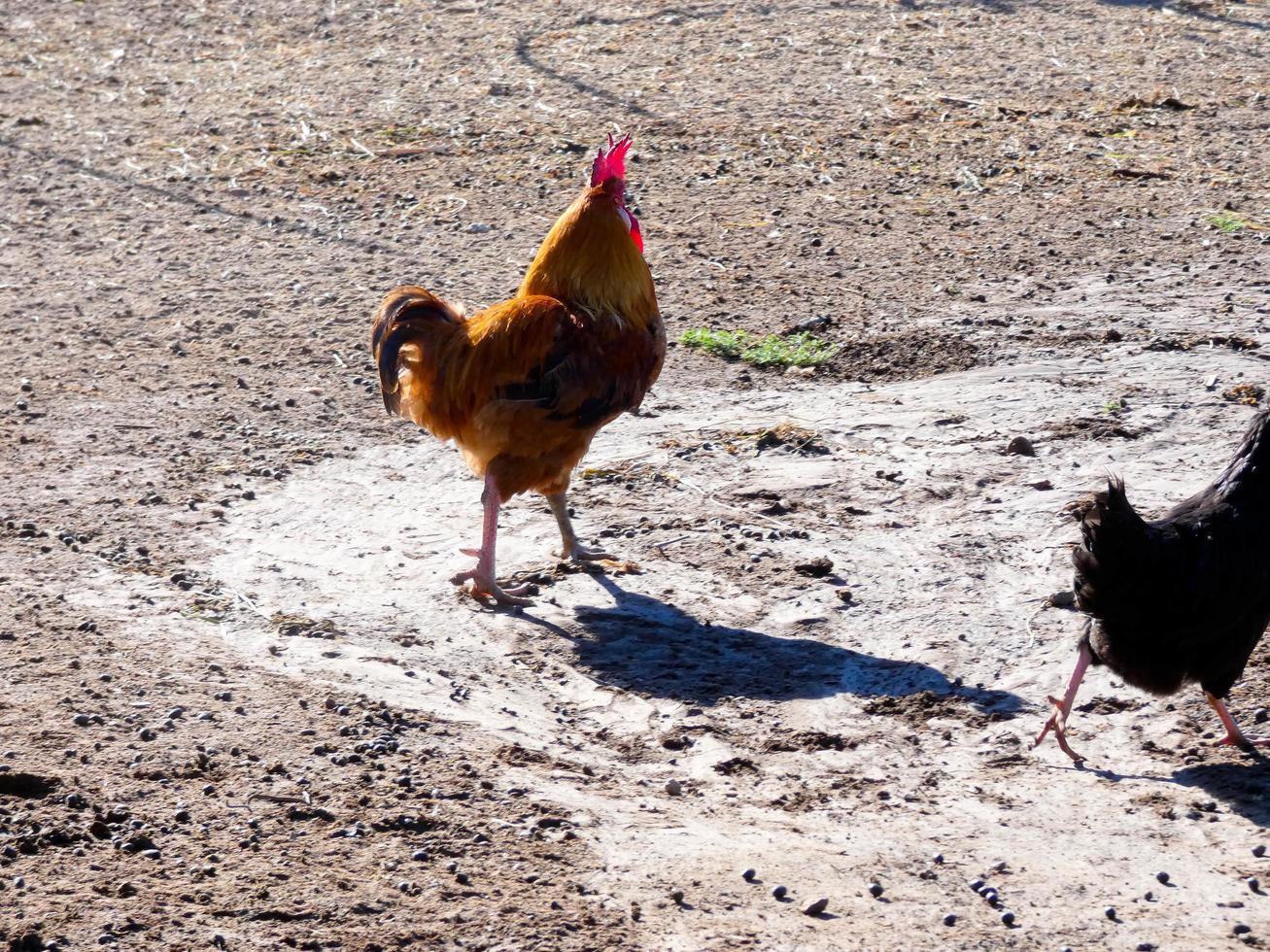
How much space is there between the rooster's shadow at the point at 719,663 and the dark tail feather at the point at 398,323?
125 cm

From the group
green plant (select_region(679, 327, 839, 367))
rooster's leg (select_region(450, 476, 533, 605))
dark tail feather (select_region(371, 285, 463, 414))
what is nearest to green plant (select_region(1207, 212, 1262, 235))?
green plant (select_region(679, 327, 839, 367))

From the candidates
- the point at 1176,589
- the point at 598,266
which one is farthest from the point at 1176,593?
the point at 598,266

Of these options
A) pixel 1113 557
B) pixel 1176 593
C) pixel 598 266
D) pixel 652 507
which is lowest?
pixel 652 507

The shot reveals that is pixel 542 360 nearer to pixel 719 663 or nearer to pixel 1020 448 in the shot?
pixel 719 663

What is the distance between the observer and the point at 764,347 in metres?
7.73

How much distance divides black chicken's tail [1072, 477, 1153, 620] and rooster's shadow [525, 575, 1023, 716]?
2.12ft

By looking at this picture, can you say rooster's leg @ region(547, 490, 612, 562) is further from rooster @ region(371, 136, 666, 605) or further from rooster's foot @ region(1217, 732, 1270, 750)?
rooster's foot @ region(1217, 732, 1270, 750)

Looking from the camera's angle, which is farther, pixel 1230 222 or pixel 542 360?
pixel 1230 222

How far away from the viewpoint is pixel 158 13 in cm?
1440

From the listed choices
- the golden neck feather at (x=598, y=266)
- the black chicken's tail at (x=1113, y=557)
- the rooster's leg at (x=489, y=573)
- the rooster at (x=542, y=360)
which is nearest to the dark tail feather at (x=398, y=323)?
the rooster at (x=542, y=360)

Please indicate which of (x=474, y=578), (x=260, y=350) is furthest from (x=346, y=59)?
(x=474, y=578)

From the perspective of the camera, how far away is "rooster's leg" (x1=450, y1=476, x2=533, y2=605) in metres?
5.59

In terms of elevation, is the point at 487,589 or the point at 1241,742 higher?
the point at 1241,742

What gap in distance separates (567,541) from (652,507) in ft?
1.70
